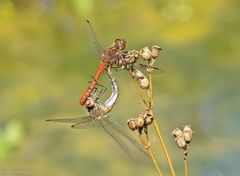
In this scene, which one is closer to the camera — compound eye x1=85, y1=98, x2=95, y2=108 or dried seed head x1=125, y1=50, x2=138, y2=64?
dried seed head x1=125, y1=50, x2=138, y2=64

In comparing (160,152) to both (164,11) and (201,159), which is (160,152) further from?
(164,11)

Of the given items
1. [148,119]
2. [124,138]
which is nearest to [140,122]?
[148,119]

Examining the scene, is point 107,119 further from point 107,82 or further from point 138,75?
point 107,82

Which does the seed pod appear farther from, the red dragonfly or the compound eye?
the compound eye

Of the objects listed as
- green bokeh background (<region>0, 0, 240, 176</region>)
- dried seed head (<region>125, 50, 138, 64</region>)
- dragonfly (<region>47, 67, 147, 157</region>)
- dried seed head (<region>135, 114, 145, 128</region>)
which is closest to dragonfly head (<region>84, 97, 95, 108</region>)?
dragonfly (<region>47, 67, 147, 157</region>)

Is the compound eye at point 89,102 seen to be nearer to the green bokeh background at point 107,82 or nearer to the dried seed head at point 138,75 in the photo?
the dried seed head at point 138,75

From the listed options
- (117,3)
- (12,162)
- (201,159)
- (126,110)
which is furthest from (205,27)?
(12,162)
